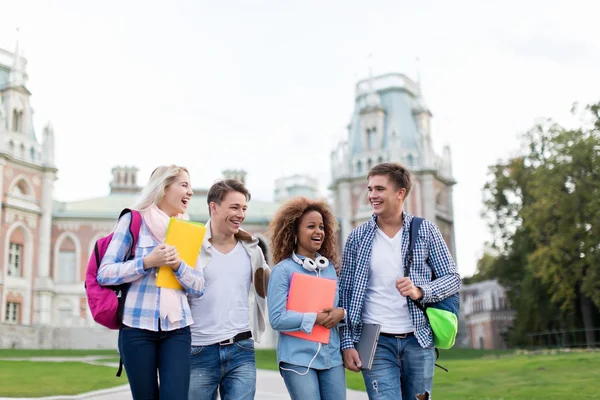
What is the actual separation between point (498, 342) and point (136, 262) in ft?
161

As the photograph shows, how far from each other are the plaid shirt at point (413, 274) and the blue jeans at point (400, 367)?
125mm

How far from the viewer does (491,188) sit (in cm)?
4066

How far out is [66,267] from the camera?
4403 centimetres

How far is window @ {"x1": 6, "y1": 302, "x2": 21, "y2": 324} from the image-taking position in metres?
39.7

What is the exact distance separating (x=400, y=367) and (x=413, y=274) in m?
0.72

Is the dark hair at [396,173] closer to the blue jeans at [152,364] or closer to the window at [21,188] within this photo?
the blue jeans at [152,364]

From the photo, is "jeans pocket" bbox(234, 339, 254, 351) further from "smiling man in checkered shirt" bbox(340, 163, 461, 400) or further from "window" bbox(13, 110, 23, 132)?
"window" bbox(13, 110, 23, 132)

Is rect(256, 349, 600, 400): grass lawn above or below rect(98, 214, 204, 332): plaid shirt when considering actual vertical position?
below

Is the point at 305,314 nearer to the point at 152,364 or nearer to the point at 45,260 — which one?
the point at 152,364

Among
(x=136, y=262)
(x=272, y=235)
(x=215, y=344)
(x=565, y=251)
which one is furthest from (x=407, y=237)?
(x=565, y=251)

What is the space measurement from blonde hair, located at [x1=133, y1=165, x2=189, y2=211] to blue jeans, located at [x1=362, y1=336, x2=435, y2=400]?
6.52 feet

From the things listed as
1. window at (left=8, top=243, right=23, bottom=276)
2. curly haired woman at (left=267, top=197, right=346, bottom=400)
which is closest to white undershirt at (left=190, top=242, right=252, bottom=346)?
curly haired woman at (left=267, top=197, right=346, bottom=400)

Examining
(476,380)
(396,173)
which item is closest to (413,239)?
(396,173)

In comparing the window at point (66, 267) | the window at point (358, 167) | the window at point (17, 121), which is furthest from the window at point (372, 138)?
the window at point (17, 121)
